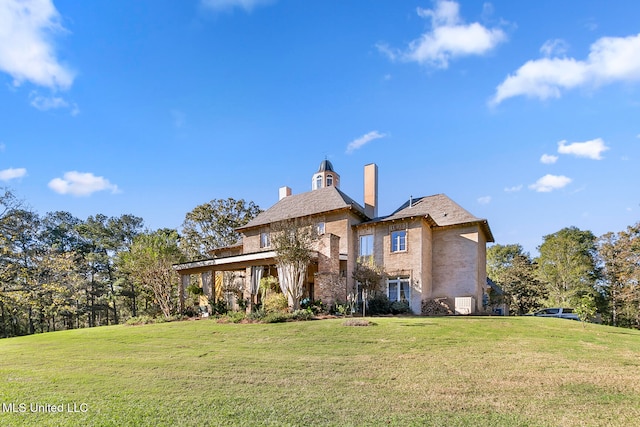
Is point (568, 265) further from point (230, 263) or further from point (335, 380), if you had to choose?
point (335, 380)

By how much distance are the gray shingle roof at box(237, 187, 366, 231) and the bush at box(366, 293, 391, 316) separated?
5659 millimetres

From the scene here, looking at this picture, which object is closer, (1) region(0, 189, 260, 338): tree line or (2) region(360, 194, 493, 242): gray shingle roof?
(2) region(360, 194, 493, 242): gray shingle roof

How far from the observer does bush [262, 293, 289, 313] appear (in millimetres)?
19016

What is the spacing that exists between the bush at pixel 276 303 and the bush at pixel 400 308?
6.05m

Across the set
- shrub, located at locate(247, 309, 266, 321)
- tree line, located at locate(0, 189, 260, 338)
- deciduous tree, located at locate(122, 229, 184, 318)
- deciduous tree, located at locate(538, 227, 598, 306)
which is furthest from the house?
deciduous tree, located at locate(538, 227, 598, 306)

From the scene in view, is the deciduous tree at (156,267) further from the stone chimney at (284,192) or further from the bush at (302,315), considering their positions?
the stone chimney at (284,192)

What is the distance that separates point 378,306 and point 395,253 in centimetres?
346

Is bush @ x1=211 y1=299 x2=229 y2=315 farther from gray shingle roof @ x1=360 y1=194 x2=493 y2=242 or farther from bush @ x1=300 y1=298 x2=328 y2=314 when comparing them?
gray shingle roof @ x1=360 y1=194 x2=493 y2=242

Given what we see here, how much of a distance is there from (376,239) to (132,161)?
1416cm

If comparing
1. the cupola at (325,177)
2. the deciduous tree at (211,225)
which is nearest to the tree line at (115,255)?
the deciduous tree at (211,225)

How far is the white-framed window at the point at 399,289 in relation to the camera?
72.4 feet

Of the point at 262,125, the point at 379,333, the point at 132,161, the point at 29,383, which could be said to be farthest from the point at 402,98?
the point at 29,383

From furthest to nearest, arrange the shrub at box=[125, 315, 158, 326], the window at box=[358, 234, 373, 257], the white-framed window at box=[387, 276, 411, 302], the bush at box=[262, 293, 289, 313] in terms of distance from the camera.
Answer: the window at box=[358, 234, 373, 257] < the white-framed window at box=[387, 276, 411, 302] < the shrub at box=[125, 315, 158, 326] < the bush at box=[262, 293, 289, 313]

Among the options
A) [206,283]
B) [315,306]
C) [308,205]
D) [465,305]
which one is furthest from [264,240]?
[465,305]
